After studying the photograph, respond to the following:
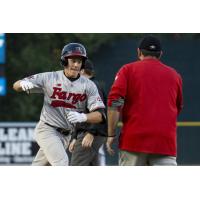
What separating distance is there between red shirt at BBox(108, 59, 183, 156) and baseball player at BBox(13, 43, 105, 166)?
0.84 meters

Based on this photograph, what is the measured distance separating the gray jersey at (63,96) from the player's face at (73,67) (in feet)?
0.19

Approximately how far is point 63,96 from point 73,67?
1.00ft

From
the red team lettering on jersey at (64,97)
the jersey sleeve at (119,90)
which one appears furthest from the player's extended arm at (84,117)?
the jersey sleeve at (119,90)

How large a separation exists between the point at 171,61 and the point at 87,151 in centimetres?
607

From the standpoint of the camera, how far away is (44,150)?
7.78m

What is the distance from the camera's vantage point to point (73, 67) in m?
7.80

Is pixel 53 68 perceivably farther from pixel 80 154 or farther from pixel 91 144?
pixel 91 144

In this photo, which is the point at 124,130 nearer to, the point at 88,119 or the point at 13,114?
the point at 88,119

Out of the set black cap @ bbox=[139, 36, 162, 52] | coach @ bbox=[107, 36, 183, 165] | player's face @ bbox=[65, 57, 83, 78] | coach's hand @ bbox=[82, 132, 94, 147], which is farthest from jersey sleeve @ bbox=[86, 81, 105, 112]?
black cap @ bbox=[139, 36, 162, 52]

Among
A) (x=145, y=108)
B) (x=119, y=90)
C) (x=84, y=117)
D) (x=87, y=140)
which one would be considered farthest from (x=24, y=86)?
(x=145, y=108)

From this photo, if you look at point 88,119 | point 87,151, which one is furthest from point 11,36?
point 88,119

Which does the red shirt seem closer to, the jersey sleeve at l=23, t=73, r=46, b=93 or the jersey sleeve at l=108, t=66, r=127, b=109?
the jersey sleeve at l=108, t=66, r=127, b=109

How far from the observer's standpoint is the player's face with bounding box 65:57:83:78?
7.78 meters

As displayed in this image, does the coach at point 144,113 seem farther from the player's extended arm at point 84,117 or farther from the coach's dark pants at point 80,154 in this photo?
the coach's dark pants at point 80,154
